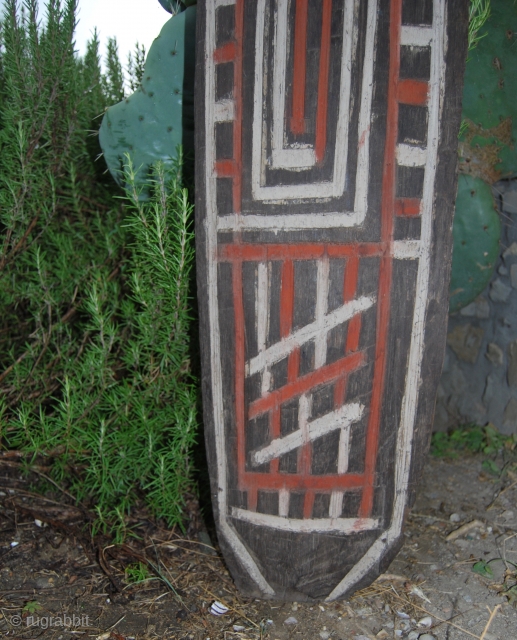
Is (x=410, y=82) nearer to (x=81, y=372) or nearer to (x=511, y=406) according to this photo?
(x=81, y=372)

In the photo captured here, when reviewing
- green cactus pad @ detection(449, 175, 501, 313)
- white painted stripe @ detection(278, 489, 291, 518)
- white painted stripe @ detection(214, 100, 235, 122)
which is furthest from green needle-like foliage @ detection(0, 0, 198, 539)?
green cactus pad @ detection(449, 175, 501, 313)

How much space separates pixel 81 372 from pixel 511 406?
5.09 feet

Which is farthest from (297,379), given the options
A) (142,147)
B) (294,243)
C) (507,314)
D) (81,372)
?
(507,314)

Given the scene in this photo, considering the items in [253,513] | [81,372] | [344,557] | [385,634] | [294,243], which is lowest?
[385,634]

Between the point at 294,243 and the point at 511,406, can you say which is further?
the point at 511,406

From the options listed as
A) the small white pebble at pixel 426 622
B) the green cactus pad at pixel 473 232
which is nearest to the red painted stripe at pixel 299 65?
the green cactus pad at pixel 473 232

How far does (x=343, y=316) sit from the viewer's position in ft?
4.62

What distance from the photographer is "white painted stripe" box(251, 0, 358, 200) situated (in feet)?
4.47

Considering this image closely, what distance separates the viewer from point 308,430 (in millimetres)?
1477

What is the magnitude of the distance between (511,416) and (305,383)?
1202 mm

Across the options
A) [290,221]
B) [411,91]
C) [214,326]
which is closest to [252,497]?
[214,326]

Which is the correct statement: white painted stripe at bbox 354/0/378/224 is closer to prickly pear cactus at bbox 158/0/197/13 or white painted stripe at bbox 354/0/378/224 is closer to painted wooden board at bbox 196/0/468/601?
painted wooden board at bbox 196/0/468/601

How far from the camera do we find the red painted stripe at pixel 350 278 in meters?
1.39

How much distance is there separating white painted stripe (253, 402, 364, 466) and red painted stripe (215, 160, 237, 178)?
549 mm
